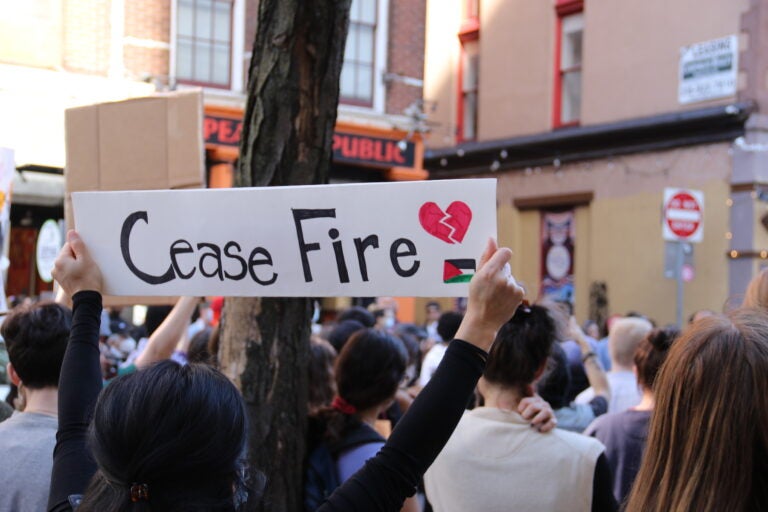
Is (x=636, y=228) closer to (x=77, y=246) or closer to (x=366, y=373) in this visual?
(x=366, y=373)

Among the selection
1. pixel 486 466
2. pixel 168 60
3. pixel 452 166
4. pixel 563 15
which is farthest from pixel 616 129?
pixel 486 466

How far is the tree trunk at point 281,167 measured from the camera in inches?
111

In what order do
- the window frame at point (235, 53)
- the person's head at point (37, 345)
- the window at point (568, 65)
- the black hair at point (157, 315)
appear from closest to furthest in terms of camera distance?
1. the person's head at point (37, 345)
2. the black hair at point (157, 315)
3. the window frame at point (235, 53)
4. the window at point (568, 65)

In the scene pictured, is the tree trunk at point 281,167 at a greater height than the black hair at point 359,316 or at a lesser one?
greater

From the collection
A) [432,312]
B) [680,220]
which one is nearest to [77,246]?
[680,220]

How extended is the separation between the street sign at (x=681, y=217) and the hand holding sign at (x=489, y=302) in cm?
873

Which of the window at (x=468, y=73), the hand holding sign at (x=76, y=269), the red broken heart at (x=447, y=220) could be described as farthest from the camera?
the window at (x=468, y=73)

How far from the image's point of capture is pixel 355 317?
6613 millimetres

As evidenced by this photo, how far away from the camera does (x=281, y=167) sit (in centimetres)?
283

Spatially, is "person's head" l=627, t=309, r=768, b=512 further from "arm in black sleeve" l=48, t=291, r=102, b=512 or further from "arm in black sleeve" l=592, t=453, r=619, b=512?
"arm in black sleeve" l=48, t=291, r=102, b=512

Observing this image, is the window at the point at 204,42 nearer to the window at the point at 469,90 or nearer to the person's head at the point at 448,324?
the window at the point at 469,90

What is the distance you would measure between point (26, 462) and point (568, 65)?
53.7ft

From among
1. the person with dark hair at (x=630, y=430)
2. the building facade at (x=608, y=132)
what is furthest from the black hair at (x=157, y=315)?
the building facade at (x=608, y=132)

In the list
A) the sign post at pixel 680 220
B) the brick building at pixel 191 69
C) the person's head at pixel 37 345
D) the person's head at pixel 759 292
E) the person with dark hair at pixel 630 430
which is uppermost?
the brick building at pixel 191 69
